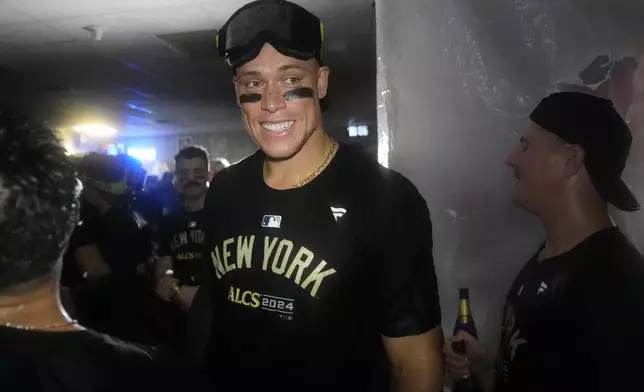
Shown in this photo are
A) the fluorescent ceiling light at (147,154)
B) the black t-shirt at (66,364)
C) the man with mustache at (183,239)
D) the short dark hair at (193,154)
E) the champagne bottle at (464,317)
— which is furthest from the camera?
the fluorescent ceiling light at (147,154)

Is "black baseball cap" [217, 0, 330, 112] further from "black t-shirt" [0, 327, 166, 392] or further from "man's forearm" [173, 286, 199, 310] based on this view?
"man's forearm" [173, 286, 199, 310]

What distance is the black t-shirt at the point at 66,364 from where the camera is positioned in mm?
797

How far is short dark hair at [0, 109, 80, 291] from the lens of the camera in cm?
85

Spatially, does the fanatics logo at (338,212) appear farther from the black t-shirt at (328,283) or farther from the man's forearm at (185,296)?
the man's forearm at (185,296)

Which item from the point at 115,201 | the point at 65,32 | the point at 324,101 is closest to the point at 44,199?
the point at 324,101

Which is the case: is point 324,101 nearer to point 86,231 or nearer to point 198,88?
Answer: point 86,231

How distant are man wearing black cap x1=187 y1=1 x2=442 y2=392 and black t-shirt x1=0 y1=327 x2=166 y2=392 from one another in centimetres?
42

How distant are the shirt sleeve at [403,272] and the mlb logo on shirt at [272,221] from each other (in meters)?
0.25

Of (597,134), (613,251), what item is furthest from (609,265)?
(597,134)

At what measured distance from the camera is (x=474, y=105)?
175 centimetres

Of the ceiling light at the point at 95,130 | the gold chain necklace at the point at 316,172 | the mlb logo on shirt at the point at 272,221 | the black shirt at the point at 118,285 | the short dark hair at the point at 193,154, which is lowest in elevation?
the black shirt at the point at 118,285

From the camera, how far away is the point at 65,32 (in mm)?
4242

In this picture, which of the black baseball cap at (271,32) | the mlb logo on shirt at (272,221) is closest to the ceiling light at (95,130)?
the black baseball cap at (271,32)

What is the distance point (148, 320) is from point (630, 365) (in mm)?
2167
